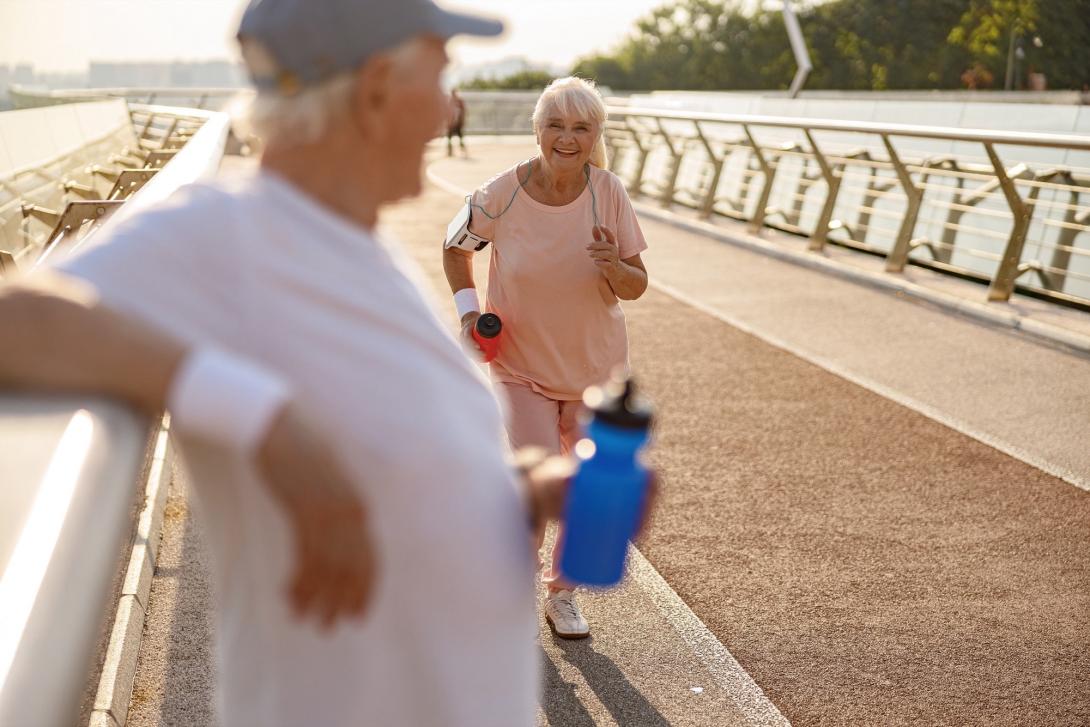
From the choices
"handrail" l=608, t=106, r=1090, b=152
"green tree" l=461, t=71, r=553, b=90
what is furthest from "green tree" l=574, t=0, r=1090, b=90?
"handrail" l=608, t=106, r=1090, b=152

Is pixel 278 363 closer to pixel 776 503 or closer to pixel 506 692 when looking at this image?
pixel 506 692

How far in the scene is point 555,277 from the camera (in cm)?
406

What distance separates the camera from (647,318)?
1003cm

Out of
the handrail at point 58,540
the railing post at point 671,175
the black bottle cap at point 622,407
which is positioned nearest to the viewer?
the handrail at point 58,540

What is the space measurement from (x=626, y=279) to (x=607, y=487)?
2545 millimetres

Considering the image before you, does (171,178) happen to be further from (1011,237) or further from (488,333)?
(1011,237)

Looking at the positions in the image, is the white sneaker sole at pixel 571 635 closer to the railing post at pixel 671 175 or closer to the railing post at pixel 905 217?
the railing post at pixel 905 217

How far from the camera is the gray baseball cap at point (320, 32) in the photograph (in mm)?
1296

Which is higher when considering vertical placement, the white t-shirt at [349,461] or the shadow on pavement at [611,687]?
the white t-shirt at [349,461]

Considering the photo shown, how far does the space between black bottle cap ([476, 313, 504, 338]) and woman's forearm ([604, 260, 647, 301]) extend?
43cm

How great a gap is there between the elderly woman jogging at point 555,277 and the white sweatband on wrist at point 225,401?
291 centimetres

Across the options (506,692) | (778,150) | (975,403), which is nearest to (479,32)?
(506,692)

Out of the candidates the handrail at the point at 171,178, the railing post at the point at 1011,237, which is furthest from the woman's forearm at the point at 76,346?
the railing post at the point at 1011,237

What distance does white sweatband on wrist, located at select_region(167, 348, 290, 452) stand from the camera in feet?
3.71
